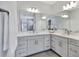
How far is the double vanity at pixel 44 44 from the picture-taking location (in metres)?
2.38

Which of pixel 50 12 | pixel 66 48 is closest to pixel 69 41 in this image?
pixel 66 48

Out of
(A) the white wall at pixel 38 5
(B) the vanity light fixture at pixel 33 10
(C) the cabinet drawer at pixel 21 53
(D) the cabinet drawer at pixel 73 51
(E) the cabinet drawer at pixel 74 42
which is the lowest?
(C) the cabinet drawer at pixel 21 53

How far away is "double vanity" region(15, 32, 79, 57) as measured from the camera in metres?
2.38

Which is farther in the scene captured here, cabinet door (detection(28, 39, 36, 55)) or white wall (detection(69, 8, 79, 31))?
white wall (detection(69, 8, 79, 31))

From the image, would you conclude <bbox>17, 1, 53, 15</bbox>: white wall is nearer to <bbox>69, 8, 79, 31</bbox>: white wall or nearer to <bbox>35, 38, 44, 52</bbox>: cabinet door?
<bbox>69, 8, 79, 31</bbox>: white wall

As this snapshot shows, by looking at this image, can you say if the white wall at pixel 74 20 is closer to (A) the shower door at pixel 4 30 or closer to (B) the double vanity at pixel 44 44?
(B) the double vanity at pixel 44 44

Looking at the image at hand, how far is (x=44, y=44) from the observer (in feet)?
12.3

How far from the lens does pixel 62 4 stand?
3.84 meters

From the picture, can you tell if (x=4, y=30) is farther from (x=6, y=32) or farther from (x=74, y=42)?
(x=74, y=42)

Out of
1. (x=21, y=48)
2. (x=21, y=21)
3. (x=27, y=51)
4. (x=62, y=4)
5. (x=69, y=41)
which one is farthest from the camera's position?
(x=62, y=4)

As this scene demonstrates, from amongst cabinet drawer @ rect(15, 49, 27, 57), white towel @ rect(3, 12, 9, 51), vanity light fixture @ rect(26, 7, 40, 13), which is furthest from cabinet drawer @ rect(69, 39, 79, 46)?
vanity light fixture @ rect(26, 7, 40, 13)

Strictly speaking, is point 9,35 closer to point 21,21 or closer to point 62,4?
point 21,21

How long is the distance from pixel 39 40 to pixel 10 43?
2602mm

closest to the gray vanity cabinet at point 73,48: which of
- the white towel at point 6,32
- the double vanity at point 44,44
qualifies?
the double vanity at point 44,44
